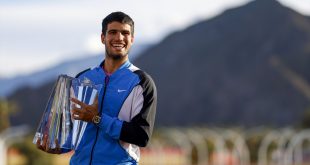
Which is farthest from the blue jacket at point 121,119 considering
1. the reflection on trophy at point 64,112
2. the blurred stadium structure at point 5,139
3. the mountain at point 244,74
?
A: the mountain at point 244,74

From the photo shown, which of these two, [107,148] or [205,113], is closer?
[107,148]

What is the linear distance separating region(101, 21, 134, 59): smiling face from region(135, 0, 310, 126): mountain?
13832cm

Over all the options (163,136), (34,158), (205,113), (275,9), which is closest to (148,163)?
(163,136)

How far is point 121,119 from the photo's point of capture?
4.75 metres

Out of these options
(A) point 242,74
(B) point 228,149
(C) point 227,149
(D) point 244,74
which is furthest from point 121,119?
(A) point 242,74

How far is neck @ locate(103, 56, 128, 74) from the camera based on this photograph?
4.80m

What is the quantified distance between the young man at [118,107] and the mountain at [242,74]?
136533mm

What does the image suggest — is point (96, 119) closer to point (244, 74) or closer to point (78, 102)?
point (78, 102)

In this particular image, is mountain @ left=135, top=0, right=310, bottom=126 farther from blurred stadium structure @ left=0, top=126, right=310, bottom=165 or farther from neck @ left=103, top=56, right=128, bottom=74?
neck @ left=103, top=56, right=128, bottom=74

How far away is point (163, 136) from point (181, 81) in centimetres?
7362

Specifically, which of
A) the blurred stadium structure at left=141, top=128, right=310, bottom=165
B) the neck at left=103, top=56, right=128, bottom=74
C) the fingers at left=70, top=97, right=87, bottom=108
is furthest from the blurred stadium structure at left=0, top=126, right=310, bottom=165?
the fingers at left=70, top=97, right=87, bottom=108

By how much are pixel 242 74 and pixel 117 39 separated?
156 m

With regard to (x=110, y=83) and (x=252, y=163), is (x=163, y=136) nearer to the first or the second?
(x=252, y=163)

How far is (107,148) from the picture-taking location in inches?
187
